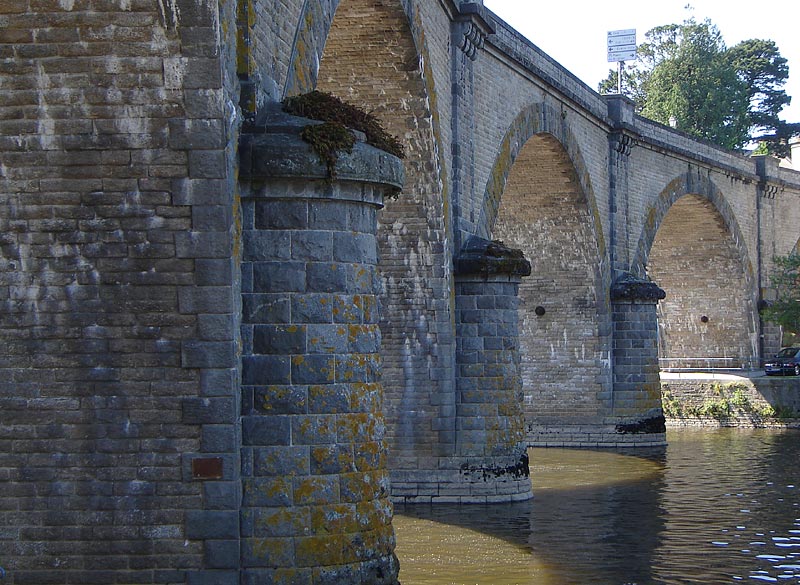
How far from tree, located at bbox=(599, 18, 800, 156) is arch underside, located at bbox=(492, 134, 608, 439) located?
2623 centimetres

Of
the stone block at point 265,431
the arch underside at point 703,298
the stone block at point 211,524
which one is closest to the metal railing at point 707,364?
the arch underside at point 703,298

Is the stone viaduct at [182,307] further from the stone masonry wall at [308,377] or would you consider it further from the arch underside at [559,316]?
the arch underside at [559,316]

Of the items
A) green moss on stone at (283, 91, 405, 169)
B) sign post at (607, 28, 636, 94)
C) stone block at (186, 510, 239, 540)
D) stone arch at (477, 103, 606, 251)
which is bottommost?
stone block at (186, 510, 239, 540)

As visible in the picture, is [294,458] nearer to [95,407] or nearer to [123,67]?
[95,407]

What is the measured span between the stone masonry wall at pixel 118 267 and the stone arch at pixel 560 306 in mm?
17331

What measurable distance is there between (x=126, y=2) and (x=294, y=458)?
3.24 meters

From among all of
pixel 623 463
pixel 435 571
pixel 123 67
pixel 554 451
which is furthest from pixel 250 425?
pixel 554 451

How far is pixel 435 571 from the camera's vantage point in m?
13.3

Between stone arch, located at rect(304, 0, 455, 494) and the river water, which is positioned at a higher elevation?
stone arch, located at rect(304, 0, 455, 494)

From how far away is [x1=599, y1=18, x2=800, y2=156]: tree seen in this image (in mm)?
53875

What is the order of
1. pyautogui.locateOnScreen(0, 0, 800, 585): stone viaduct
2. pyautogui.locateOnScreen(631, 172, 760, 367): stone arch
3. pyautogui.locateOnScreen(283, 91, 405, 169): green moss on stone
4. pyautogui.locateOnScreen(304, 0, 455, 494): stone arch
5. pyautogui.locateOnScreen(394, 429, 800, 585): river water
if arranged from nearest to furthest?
pyautogui.locateOnScreen(0, 0, 800, 585): stone viaduct → pyautogui.locateOnScreen(283, 91, 405, 169): green moss on stone → pyautogui.locateOnScreen(394, 429, 800, 585): river water → pyautogui.locateOnScreen(304, 0, 455, 494): stone arch → pyautogui.locateOnScreen(631, 172, 760, 367): stone arch

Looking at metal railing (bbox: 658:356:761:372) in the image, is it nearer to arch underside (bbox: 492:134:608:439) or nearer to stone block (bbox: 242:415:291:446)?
arch underside (bbox: 492:134:608:439)

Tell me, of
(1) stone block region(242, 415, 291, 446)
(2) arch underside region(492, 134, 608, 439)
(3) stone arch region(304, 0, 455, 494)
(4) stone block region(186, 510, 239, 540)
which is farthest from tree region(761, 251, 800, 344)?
(4) stone block region(186, 510, 239, 540)

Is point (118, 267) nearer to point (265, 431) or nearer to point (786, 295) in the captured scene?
point (265, 431)
